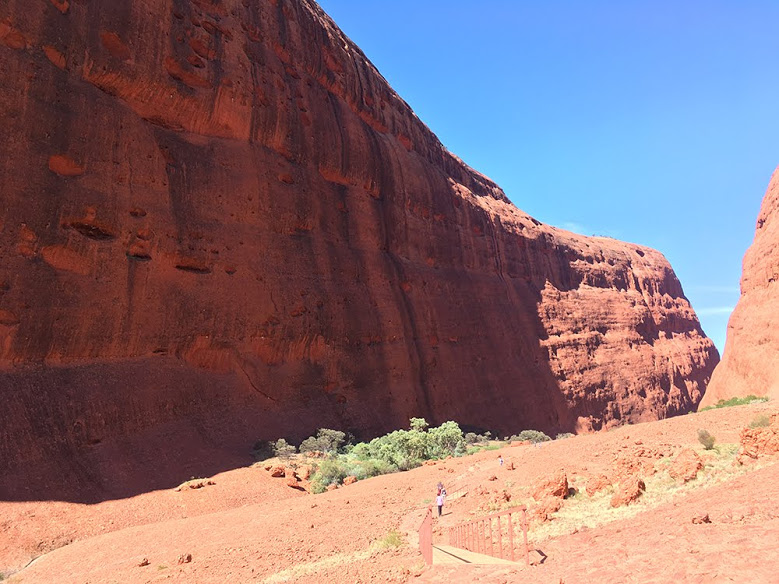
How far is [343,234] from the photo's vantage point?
27469mm

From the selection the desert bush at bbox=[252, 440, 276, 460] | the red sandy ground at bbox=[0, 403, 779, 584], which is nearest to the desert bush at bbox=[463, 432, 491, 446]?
the red sandy ground at bbox=[0, 403, 779, 584]

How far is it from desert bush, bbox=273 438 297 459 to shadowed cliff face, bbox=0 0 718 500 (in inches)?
47.4

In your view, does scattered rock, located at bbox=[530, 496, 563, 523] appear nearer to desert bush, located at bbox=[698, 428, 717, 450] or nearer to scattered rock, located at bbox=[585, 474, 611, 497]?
scattered rock, located at bbox=[585, 474, 611, 497]

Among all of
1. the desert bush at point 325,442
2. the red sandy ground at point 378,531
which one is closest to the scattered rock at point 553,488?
the red sandy ground at point 378,531

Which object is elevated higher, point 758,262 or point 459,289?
point 459,289

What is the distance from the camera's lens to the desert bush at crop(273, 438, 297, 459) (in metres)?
18.0

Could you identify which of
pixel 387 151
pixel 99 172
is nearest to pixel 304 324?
pixel 99 172

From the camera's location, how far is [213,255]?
67.2 feet

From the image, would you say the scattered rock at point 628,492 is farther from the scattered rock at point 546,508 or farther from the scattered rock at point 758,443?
the scattered rock at point 758,443

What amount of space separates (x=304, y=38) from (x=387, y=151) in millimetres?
7912

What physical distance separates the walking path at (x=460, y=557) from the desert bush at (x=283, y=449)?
10.8 metres

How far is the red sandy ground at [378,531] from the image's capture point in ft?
18.2

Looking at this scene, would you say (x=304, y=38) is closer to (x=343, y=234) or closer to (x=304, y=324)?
(x=343, y=234)

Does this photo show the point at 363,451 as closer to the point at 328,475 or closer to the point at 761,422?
the point at 328,475
